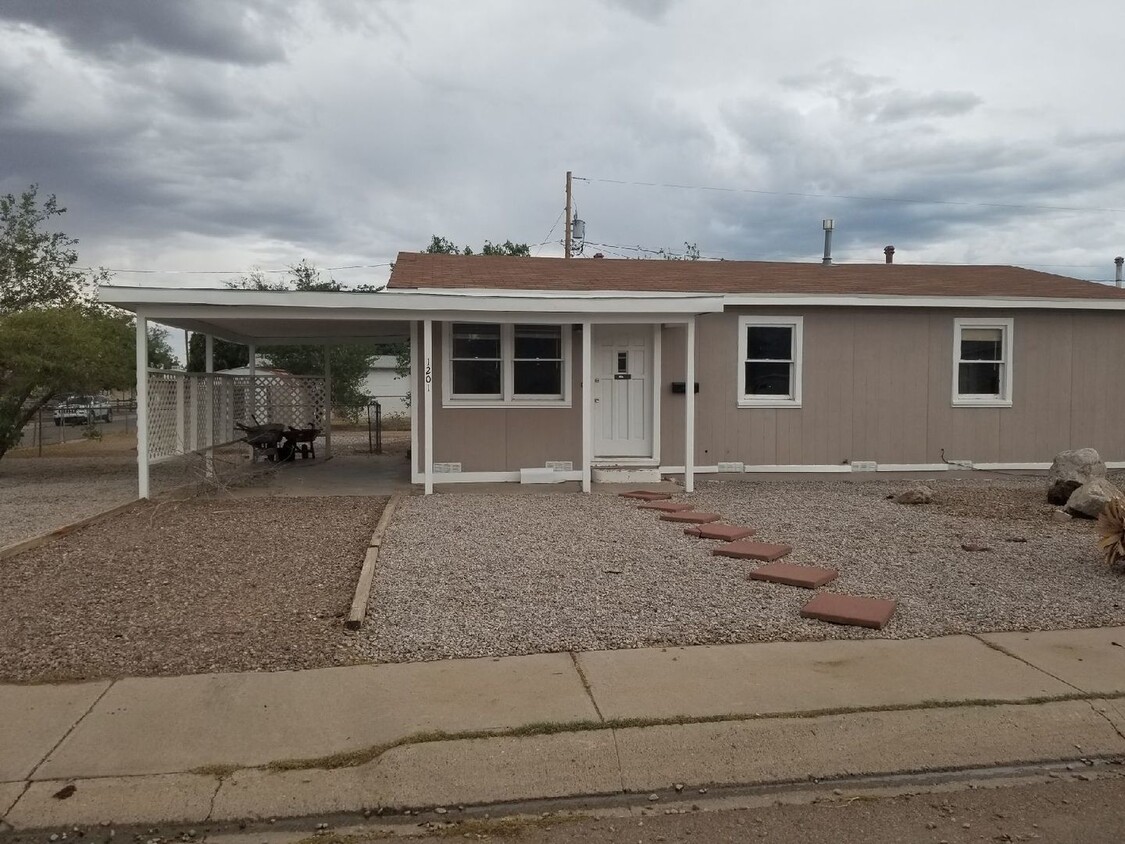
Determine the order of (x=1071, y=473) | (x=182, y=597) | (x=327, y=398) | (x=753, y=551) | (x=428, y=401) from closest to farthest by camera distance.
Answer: (x=182, y=597) → (x=753, y=551) → (x=1071, y=473) → (x=428, y=401) → (x=327, y=398)

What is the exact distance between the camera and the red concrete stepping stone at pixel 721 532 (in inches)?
349

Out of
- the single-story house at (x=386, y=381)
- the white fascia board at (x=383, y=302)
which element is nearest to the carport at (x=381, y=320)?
the white fascia board at (x=383, y=302)

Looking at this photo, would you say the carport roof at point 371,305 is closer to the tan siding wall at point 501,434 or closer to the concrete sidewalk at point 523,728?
the tan siding wall at point 501,434

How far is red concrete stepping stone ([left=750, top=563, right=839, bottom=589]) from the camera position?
7.04 m

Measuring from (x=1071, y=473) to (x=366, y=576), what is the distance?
342 inches

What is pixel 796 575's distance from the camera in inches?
283

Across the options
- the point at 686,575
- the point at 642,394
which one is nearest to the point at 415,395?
the point at 642,394

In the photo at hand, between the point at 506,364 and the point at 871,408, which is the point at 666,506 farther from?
the point at 871,408

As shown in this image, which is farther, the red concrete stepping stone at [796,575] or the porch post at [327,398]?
the porch post at [327,398]

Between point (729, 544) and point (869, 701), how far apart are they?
3.71 metres

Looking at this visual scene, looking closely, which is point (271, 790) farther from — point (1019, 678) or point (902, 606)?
point (902, 606)

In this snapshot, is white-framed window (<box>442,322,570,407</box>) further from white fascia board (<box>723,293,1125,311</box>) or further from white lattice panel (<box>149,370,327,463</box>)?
white lattice panel (<box>149,370,327,463</box>)

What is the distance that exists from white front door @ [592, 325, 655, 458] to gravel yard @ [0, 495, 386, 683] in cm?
452

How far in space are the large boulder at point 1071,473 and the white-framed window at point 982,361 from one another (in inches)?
132
